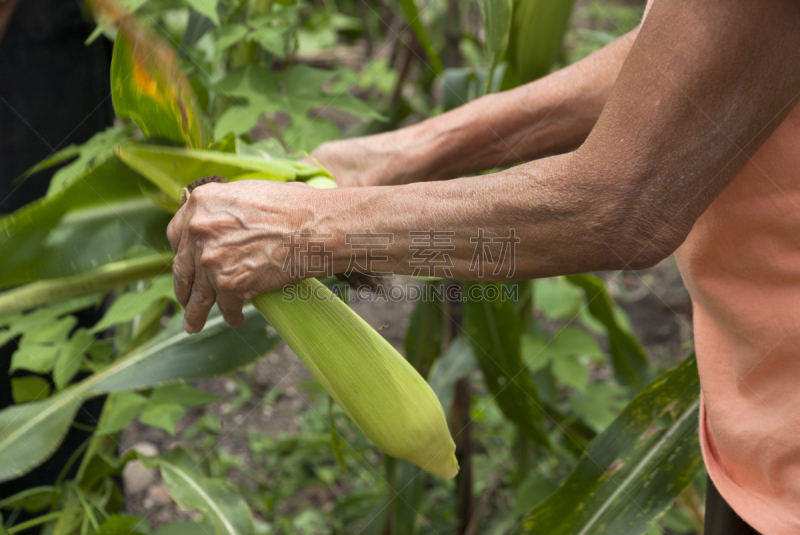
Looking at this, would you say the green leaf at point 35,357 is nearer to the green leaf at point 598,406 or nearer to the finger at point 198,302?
the finger at point 198,302

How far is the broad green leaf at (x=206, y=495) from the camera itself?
81cm

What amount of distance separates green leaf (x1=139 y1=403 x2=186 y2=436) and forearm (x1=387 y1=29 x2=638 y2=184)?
44 centimetres

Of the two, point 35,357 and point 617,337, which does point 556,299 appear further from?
point 35,357

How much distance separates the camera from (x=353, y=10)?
2705 millimetres

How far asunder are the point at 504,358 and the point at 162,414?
20.7 inches

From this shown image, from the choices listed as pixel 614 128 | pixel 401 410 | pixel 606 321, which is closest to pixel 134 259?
pixel 401 410

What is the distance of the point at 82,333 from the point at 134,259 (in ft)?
0.77

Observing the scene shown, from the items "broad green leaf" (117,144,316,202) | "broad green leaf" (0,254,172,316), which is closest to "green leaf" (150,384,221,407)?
"broad green leaf" (0,254,172,316)

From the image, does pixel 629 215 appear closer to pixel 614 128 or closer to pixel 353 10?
pixel 614 128

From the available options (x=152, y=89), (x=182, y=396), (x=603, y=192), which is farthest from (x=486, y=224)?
(x=182, y=396)

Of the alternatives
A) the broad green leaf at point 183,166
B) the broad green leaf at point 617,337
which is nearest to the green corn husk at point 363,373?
the broad green leaf at point 183,166

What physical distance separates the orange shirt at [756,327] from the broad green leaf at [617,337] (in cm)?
49

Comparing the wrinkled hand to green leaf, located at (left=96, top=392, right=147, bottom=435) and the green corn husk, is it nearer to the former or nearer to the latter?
the green corn husk

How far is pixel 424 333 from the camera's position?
1248 millimetres
